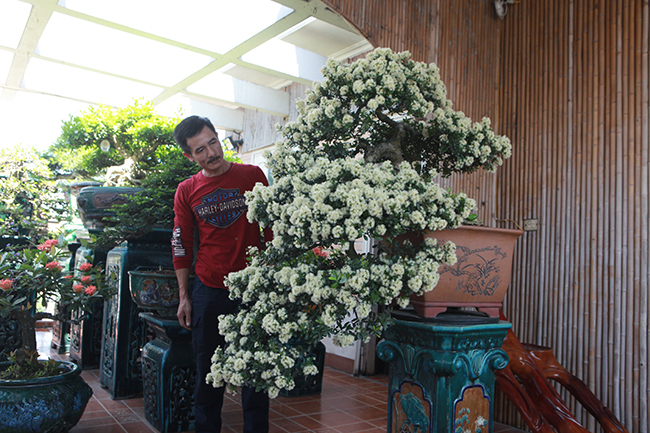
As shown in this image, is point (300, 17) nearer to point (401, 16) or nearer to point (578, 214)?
point (401, 16)

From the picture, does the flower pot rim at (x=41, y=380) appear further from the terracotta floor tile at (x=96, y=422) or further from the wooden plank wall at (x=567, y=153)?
the wooden plank wall at (x=567, y=153)

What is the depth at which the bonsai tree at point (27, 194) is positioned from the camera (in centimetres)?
522

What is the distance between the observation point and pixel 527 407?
96.1 inches

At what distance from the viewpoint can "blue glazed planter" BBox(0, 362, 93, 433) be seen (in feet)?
6.88

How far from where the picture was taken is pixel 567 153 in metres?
2.87

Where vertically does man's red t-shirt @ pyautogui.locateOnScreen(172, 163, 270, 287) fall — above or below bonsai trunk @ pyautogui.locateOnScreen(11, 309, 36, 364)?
above

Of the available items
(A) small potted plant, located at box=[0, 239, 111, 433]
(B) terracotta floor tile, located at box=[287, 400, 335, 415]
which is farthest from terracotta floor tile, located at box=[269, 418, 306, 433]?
(A) small potted plant, located at box=[0, 239, 111, 433]

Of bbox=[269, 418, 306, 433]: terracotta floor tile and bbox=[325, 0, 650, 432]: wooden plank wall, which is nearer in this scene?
bbox=[325, 0, 650, 432]: wooden plank wall

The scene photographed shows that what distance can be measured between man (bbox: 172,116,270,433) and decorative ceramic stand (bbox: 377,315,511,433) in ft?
2.47

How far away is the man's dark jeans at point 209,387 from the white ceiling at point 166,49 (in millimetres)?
2307

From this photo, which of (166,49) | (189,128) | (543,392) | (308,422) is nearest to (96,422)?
(308,422)

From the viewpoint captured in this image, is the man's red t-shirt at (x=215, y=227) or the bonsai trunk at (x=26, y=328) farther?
the bonsai trunk at (x=26, y=328)

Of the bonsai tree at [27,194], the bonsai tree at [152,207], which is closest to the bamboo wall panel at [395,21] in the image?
the bonsai tree at [152,207]

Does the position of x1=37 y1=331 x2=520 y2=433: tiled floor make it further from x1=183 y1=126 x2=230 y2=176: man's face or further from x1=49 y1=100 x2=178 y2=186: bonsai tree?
x1=49 y1=100 x2=178 y2=186: bonsai tree
